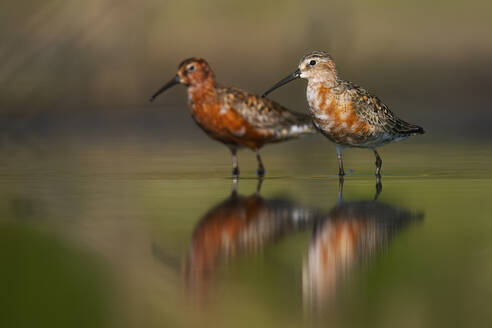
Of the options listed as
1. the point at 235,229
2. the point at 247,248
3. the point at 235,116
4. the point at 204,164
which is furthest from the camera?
the point at 204,164

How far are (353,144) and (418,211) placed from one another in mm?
2878

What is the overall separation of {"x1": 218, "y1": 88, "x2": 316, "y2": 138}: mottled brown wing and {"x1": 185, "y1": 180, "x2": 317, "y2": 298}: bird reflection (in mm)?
2779

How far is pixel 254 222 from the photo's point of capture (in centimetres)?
854

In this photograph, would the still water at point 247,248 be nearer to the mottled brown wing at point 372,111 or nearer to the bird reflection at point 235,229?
the bird reflection at point 235,229

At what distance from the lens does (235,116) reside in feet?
42.4

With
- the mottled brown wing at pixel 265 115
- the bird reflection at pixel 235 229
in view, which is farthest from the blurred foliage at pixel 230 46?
the bird reflection at pixel 235 229

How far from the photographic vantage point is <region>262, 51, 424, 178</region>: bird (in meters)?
11.6

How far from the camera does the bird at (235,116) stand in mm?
12914

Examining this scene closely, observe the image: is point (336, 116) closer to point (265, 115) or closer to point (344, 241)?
point (265, 115)

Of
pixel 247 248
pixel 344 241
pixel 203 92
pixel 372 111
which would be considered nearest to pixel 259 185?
pixel 372 111

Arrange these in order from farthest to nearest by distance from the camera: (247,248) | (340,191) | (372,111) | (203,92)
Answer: (203,92)
(372,111)
(340,191)
(247,248)

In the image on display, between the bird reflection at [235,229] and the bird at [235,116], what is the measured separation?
104 inches

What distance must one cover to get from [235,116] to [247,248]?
567 cm

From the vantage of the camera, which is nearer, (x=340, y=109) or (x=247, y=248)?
(x=247, y=248)
